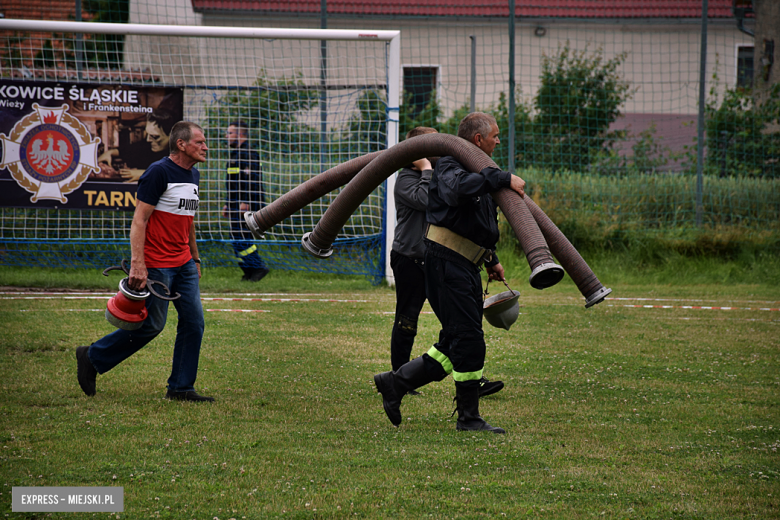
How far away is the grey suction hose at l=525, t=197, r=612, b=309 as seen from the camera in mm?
4336

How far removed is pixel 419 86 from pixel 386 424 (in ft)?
40.0

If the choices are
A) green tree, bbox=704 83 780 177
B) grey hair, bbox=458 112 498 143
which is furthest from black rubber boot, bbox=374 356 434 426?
green tree, bbox=704 83 780 177

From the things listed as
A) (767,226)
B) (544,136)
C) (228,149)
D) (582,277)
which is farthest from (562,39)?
(582,277)

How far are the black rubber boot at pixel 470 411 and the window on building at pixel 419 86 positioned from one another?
34.1 ft

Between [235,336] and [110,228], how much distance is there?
15.5ft

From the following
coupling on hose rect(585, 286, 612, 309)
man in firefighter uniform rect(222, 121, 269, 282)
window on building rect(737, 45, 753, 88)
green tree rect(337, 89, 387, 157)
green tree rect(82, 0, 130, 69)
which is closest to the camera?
coupling on hose rect(585, 286, 612, 309)

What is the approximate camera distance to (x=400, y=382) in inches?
186

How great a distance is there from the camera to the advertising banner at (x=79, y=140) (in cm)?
1057

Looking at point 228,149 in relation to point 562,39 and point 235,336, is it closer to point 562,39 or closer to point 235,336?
point 235,336

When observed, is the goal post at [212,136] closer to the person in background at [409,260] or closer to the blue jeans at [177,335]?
the person in background at [409,260]

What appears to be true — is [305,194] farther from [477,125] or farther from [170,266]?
[477,125]

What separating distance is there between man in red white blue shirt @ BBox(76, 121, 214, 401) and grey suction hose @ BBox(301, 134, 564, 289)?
87cm

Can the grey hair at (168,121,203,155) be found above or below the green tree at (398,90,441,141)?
below

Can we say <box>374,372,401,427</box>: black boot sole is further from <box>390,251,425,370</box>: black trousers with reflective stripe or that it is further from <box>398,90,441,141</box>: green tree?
<box>398,90,441,141</box>: green tree
